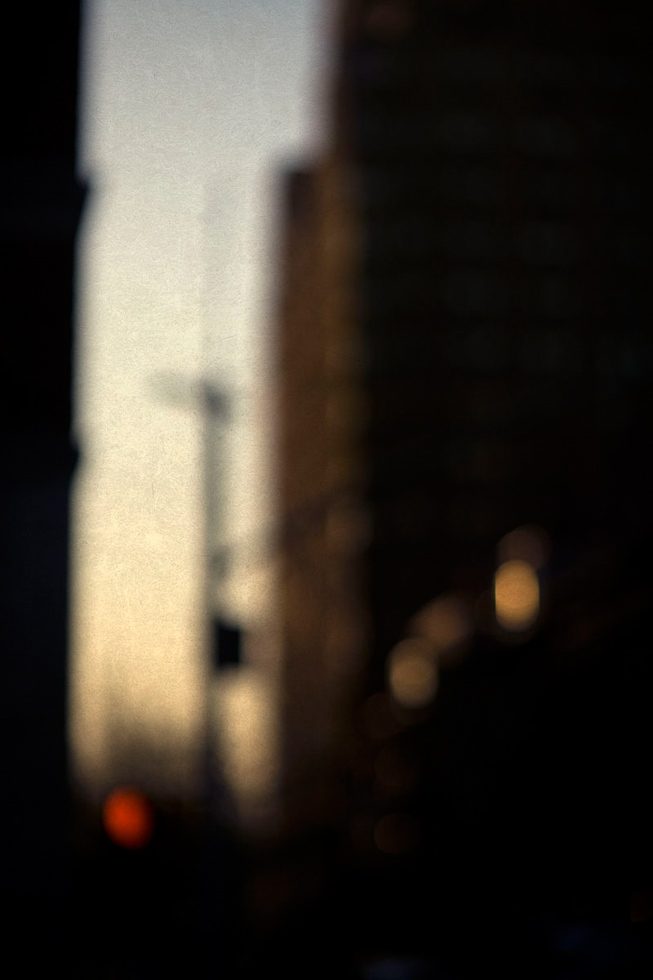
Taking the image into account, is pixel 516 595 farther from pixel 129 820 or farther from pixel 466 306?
pixel 129 820

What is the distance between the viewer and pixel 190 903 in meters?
28.8

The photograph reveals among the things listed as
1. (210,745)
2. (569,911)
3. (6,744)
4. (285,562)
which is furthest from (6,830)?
(285,562)

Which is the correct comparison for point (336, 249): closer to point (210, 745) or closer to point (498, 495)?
point (498, 495)

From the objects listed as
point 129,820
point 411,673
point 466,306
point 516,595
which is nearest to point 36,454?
point 129,820

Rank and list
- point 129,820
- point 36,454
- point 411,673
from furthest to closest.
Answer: point 411,673 < point 36,454 < point 129,820

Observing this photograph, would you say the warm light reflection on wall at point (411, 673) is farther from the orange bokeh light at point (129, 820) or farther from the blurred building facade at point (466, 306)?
the orange bokeh light at point (129, 820)

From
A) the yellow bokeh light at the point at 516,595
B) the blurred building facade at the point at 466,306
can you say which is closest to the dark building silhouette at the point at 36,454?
the yellow bokeh light at the point at 516,595

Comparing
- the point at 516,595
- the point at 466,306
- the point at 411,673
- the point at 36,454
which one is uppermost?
the point at 36,454

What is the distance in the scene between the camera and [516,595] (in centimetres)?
6588

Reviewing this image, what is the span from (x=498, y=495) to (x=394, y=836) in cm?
1940

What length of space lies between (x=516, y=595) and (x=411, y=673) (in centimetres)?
1886

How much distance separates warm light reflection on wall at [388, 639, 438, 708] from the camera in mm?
78500

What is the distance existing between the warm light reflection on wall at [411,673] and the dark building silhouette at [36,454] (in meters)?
62.9

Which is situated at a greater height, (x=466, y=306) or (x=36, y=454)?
(x=36, y=454)
